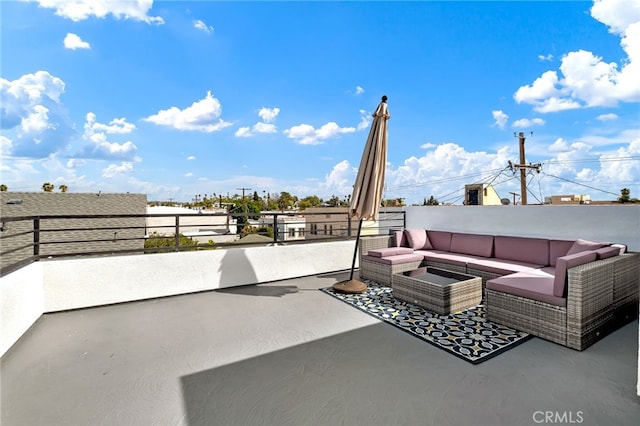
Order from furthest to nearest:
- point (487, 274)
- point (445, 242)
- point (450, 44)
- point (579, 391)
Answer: point (450, 44) < point (445, 242) < point (487, 274) < point (579, 391)

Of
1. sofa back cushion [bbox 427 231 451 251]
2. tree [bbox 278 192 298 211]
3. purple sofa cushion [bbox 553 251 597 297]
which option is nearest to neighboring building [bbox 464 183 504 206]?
sofa back cushion [bbox 427 231 451 251]

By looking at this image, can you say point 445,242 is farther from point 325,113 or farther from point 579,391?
point 325,113

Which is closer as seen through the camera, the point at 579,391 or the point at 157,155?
the point at 579,391

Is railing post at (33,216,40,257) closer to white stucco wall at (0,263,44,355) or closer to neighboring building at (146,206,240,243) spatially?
white stucco wall at (0,263,44,355)

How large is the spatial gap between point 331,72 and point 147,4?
233 inches

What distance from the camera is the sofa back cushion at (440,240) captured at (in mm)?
5320

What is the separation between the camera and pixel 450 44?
30.4 feet

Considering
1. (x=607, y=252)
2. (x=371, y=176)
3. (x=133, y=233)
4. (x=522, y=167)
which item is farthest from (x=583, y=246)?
(x=133, y=233)

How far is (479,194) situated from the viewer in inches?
356

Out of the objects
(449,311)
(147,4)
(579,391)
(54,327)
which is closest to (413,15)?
(147,4)

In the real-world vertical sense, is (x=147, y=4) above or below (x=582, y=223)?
above

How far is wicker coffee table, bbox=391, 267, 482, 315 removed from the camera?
3371mm

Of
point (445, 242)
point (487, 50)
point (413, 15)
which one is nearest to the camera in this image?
point (445, 242)

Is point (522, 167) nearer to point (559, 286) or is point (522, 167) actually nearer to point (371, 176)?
point (371, 176)
